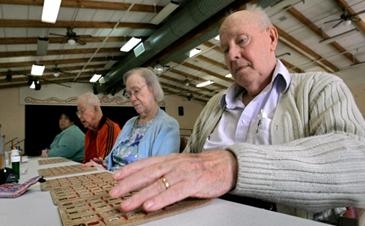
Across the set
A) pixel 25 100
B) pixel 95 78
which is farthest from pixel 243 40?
pixel 25 100

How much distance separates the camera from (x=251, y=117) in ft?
3.70

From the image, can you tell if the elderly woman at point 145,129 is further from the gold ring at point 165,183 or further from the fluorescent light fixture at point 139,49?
the fluorescent light fixture at point 139,49

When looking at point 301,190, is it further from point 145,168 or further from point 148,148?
point 148,148

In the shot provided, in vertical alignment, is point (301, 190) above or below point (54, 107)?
below

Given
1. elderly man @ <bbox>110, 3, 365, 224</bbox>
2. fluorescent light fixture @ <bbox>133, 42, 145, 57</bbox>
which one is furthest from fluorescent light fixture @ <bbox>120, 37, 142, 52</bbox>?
elderly man @ <bbox>110, 3, 365, 224</bbox>

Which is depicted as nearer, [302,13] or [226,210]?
[226,210]

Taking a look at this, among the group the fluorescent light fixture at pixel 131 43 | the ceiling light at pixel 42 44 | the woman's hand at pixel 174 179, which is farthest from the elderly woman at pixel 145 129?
the fluorescent light fixture at pixel 131 43

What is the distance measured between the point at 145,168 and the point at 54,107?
40.4 feet

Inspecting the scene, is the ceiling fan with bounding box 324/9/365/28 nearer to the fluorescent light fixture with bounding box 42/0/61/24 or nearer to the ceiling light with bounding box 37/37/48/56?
the fluorescent light fixture with bounding box 42/0/61/24

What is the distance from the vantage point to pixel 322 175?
0.60 meters

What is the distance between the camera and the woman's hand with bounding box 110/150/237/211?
1.81 feet

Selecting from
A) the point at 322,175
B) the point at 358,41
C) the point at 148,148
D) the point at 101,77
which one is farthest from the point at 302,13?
the point at 101,77

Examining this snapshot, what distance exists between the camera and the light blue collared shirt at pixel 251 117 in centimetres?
104

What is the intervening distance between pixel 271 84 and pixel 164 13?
16.6 ft
